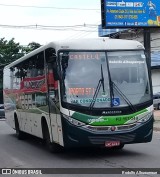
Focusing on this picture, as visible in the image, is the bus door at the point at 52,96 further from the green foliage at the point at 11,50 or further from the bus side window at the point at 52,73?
the green foliage at the point at 11,50

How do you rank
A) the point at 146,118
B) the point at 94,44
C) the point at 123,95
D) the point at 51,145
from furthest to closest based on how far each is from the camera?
1. the point at 51,145
2. the point at 94,44
3. the point at 146,118
4. the point at 123,95

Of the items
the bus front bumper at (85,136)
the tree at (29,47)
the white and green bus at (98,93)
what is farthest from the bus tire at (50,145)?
the tree at (29,47)

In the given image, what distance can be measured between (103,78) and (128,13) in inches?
768

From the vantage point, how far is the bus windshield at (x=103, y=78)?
11852 millimetres

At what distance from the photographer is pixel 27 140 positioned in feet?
60.3

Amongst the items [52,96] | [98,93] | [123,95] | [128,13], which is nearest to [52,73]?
[52,96]

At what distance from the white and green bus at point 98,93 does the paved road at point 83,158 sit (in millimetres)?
439

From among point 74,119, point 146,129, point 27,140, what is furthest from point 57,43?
point 27,140

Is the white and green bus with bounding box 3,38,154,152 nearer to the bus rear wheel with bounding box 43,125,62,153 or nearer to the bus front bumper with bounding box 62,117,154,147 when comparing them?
the bus front bumper with bounding box 62,117,154,147

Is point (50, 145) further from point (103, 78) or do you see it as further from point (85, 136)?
point (103, 78)

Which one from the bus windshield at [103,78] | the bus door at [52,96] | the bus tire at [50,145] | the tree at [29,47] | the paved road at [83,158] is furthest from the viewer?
the tree at [29,47]

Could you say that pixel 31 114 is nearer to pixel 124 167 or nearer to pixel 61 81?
pixel 61 81

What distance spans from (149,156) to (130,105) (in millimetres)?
1542

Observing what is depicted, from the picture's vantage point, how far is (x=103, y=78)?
1204 centimetres
